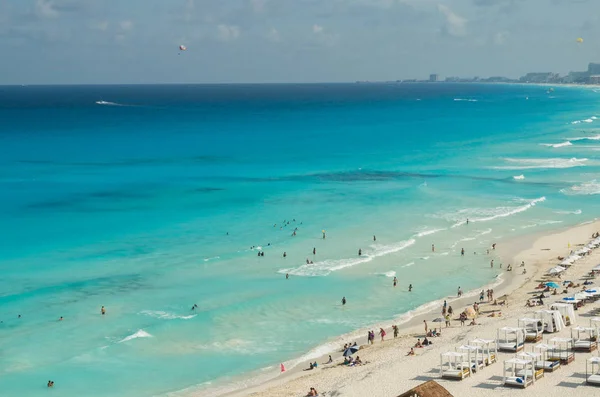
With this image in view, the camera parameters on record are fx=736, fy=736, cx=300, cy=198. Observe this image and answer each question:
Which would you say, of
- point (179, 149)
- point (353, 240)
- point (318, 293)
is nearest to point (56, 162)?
point (179, 149)

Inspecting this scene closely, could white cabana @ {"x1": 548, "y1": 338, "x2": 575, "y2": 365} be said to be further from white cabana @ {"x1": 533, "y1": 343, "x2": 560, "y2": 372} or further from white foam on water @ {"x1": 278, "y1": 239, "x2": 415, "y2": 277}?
white foam on water @ {"x1": 278, "y1": 239, "x2": 415, "y2": 277}

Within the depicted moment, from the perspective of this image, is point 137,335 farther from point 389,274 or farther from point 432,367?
point 389,274

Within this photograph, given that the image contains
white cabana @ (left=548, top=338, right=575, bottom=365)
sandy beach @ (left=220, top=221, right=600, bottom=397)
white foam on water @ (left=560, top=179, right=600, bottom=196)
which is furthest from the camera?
white foam on water @ (left=560, top=179, right=600, bottom=196)

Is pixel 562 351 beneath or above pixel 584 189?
beneath

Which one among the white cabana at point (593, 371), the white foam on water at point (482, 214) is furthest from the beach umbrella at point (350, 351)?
the white foam on water at point (482, 214)

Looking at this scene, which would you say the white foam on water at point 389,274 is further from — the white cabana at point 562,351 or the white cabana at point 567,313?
the white cabana at point 562,351

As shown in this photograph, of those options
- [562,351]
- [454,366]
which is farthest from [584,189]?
[454,366]

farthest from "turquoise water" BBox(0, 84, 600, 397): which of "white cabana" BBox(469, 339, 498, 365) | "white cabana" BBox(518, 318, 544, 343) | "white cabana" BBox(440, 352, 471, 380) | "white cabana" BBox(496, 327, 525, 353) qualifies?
"white cabana" BBox(496, 327, 525, 353)
